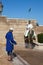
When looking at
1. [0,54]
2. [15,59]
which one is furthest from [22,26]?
[15,59]

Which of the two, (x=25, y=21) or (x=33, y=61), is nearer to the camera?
(x=33, y=61)

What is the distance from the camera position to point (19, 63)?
12.1 metres

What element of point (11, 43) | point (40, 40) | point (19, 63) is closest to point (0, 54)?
point (11, 43)

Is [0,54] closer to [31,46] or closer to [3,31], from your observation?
[31,46]

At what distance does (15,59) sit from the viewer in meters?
13.2

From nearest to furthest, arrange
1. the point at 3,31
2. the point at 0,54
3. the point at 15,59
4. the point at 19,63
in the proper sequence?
the point at 19,63, the point at 15,59, the point at 0,54, the point at 3,31

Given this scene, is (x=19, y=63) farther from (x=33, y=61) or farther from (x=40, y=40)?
(x=40, y=40)

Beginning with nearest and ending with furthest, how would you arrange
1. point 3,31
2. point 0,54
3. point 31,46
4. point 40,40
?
point 0,54 < point 31,46 < point 40,40 < point 3,31

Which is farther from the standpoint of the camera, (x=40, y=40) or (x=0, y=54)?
(x=40, y=40)

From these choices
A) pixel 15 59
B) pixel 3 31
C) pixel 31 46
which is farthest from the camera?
pixel 3 31

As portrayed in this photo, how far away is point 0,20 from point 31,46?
14.9 ft

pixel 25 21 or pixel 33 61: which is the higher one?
pixel 25 21

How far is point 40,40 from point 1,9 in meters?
6.82

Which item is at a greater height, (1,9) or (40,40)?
(1,9)
